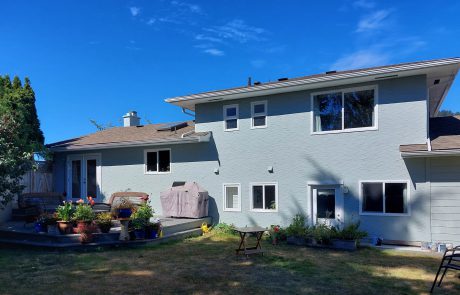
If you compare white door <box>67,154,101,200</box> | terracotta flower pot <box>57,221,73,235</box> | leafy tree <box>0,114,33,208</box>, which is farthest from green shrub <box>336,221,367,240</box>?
white door <box>67,154,101,200</box>

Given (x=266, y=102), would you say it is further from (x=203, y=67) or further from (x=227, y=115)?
(x=203, y=67)

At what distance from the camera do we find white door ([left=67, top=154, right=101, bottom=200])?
15609mm

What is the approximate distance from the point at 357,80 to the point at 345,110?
3.39ft

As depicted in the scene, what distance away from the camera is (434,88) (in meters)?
11.7

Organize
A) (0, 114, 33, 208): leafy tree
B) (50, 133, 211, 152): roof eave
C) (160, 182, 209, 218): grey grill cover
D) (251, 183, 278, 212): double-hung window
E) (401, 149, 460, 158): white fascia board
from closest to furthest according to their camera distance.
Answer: (401, 149, 460, 158): white fascia board, (0, 114, 33, 208): leafy tree, (251, 183, 278, 212): double-hung window, (160, 182, 209, 218): grey grill cover, (50, 133, 211, 152): roof eave

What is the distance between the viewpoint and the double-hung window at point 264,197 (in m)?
12.0

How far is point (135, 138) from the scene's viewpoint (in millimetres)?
14672

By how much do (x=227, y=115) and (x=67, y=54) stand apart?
36.8 feet

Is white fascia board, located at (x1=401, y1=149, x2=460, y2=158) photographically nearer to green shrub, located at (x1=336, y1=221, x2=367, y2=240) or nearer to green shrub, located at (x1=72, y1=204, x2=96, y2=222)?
green shrub, located at (x1=336, y1=221, x2=367, y2=240)

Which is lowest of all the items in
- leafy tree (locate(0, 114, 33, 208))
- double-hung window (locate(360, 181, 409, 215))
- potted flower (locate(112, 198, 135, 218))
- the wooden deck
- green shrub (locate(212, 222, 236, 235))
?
green shrub (locate(212, 222, 236, 235))

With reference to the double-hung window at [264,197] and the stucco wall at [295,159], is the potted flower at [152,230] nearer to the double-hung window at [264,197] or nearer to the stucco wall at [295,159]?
the stucco wall at [295,159]

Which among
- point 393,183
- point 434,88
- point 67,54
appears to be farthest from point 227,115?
point 67,54

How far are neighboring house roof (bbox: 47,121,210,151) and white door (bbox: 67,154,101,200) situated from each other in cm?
71

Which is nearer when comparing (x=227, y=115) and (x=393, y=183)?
(x=393, y=183)
